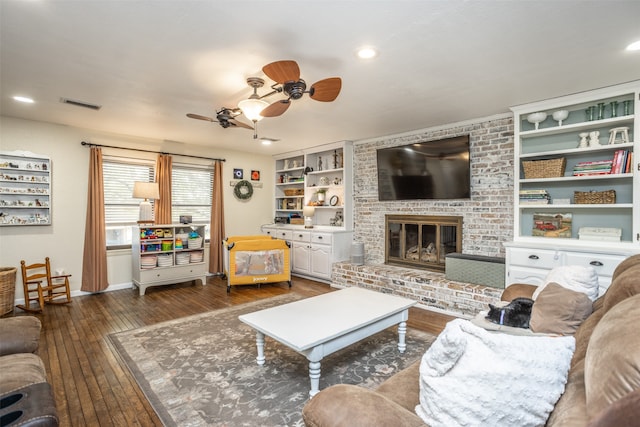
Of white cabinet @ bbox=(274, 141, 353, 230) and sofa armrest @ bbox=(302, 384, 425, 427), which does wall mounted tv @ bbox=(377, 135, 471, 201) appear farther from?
sofa armrest @ bbox=(302, 384, 425, 427)

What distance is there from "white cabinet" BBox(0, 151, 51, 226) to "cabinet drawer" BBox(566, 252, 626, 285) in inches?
238

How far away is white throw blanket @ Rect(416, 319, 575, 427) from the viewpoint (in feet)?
3.06

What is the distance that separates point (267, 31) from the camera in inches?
78.7

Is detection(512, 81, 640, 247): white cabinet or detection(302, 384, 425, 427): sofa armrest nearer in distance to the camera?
detection(302, 384, 425, 427): sofa armrest

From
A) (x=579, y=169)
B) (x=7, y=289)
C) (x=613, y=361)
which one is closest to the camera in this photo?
(x=613, y=361)

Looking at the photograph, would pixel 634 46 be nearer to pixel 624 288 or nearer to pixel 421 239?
pixel 624 288

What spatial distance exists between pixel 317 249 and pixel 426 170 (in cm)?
216

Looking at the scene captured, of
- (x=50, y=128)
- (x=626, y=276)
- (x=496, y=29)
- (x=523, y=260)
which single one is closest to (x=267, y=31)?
(x=496, y=29)

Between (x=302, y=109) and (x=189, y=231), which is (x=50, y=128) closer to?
(x=189, y=231)

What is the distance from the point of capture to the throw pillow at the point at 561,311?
1603mm

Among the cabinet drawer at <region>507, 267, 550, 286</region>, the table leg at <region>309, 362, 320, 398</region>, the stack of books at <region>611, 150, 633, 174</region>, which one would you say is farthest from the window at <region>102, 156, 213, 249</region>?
the stack of books at <region>611, 150, 633, 174</region>

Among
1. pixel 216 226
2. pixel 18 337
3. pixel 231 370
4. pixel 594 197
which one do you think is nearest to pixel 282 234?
pixel 216 226

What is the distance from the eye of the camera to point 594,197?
308 centimetres

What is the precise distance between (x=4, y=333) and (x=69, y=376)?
0.76 m
